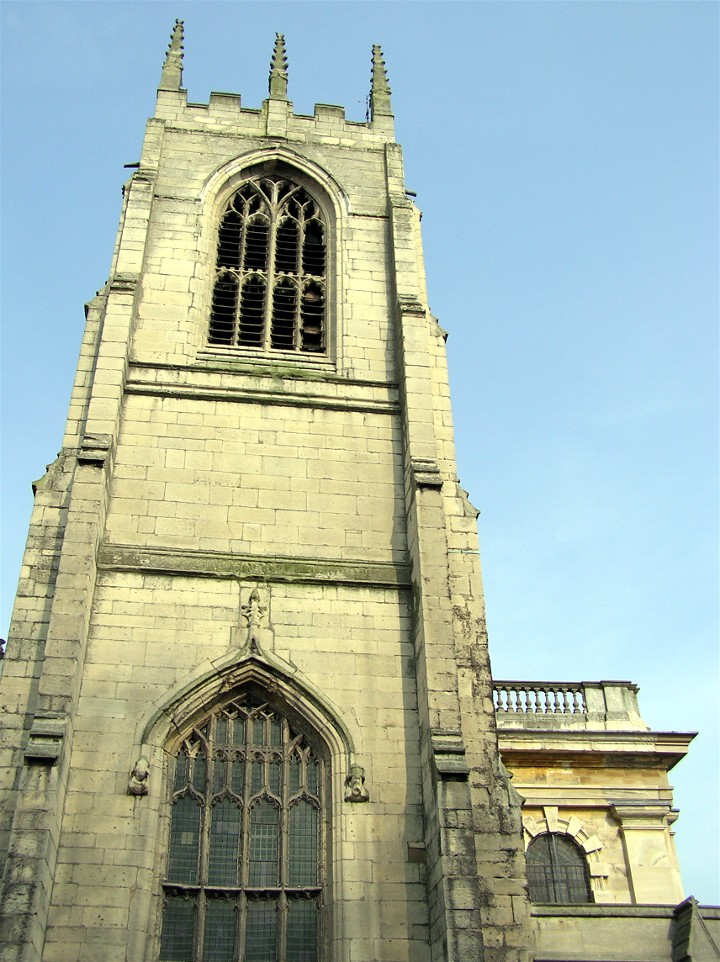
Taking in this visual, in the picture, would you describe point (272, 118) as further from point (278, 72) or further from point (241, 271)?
point (241, 271)

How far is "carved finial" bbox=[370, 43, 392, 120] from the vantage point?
19641mm

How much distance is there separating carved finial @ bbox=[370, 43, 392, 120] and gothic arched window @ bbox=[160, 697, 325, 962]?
487 inches

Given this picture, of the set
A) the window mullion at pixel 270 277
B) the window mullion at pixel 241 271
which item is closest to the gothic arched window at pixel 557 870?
the window mullion at pixel 270 277

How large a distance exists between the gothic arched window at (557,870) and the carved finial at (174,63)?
48.9 ft

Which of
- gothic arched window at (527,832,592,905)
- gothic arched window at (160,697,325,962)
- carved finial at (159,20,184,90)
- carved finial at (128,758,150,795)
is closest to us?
gothic arched window at (160,697,325,962)

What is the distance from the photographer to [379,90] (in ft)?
66.4

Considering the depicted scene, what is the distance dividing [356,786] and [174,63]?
14.6m

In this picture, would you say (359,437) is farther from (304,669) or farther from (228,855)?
(228,855)

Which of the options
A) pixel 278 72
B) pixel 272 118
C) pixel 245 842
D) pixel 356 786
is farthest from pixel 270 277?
pixel 245 842

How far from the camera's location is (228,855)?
10.8 meters

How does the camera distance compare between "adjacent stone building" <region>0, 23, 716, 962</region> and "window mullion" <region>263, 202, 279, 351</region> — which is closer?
"adjacent stone building" <region>0, 23, 716, 962</region>

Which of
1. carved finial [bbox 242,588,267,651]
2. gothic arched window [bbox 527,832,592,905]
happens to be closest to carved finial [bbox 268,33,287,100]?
carved finial [bbox 242,588,267,651]

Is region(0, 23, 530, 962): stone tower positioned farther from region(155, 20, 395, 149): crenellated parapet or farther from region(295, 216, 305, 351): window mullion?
region(155, 20, 395, 149): crenellated parapet

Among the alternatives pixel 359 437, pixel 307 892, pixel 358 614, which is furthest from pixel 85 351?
pixel 307 892
